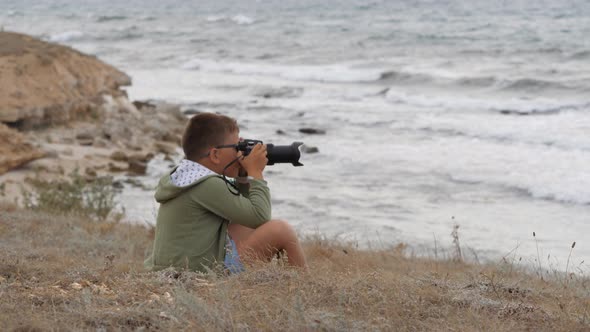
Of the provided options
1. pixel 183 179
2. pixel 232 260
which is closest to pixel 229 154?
pixel 183 179

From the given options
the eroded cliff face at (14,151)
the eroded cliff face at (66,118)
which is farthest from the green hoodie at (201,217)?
the eroded cliff face at (14,151)

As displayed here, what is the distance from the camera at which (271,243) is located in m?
4.72

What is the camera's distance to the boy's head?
4645 mm

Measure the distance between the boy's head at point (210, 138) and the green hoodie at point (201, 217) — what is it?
0.46 ft

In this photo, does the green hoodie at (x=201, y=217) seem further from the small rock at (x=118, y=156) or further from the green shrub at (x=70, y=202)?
the small rock at (x=118, y=156)

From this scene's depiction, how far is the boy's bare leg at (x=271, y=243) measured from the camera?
4.69m

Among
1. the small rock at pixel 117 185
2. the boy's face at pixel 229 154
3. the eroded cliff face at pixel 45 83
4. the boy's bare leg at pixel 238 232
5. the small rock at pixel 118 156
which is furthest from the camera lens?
the eroded cliff face at pixel 45 83

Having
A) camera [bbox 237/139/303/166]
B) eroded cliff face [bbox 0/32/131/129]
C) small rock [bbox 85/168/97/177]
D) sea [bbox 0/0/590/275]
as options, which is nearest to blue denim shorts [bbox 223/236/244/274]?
camera [bbox 237/139/303/166]

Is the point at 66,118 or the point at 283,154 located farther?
the point at 66,118

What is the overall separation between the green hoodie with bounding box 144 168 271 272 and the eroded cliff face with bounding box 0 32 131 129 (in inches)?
356

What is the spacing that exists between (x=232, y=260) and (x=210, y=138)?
712mm

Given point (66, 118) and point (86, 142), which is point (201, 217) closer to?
point (86, 142)

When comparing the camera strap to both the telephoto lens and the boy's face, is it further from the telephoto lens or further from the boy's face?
the telephoto lens

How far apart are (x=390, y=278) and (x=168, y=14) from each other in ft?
160
